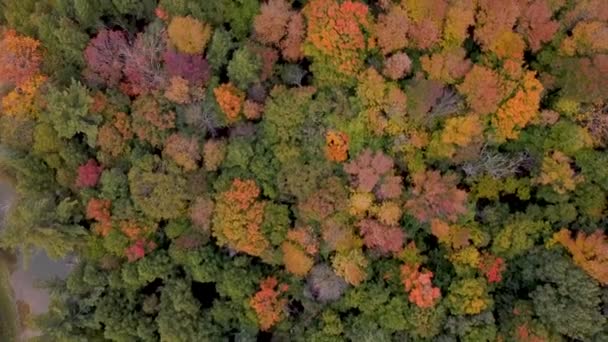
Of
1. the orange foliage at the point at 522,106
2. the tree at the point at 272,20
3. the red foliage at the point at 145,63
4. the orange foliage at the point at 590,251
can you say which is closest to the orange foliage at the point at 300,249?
the tree at the point at 272,20

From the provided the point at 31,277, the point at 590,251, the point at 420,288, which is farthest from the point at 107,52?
the point at 590,251

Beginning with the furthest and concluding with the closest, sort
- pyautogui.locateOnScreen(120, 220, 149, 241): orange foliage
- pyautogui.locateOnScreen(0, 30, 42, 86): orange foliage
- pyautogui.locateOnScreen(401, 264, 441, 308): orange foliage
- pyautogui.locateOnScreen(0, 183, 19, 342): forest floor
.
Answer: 1. pyautogui.locateOnScreen(0, 183, 19, 342): forest floor
2. pyautogui.locateOnScreen(0, 30, 42, 86): orange foliage
3. pyautogui.locateOnScreen(120, 220, 149, 241): orange foliage
4. pyautogui.locateOnScreen(401, 264, 441, 308): orange foliage

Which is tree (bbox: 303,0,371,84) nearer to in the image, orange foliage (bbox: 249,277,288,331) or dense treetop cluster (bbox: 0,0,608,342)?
dense treetop cluster (bbox: 0,0,608,342)

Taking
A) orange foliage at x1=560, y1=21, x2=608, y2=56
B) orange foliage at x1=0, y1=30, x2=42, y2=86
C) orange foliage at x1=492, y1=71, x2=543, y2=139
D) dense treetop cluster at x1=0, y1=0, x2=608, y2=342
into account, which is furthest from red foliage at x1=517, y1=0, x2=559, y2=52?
orange foliage at x1=0, y1=30, x2=42, y2=86

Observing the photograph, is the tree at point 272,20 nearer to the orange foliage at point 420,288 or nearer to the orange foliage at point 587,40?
the orange foliage at point 420,288

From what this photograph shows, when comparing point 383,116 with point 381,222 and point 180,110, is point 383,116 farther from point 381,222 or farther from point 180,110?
point 180,110
